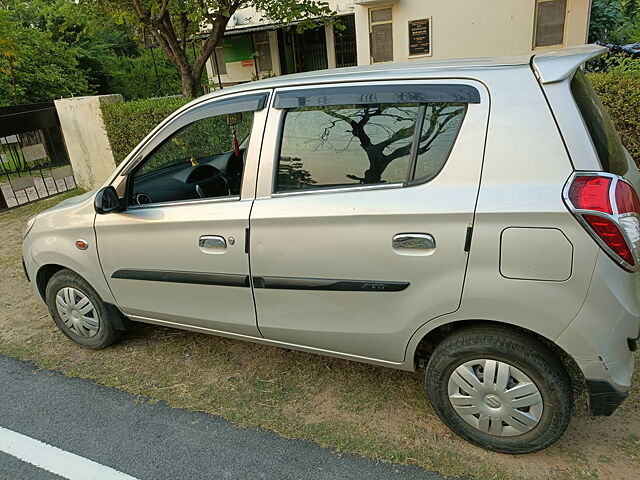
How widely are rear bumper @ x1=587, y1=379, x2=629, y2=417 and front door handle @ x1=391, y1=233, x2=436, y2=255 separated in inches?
35.3

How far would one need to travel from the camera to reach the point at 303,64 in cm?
2109

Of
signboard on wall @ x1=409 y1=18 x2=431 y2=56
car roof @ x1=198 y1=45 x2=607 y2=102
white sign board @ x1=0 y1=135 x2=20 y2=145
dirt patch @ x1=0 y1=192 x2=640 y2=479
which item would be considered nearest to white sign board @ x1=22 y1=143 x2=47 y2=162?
white sign board @ x1=0 y1=135 x2=20 y2=145

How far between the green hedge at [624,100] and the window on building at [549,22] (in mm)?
9077

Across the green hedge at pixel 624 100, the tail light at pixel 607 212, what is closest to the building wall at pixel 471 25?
the green hedge at pixel 624 100

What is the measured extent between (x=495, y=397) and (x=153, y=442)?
5.99ft

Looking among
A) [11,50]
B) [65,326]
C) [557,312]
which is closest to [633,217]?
[557,312]

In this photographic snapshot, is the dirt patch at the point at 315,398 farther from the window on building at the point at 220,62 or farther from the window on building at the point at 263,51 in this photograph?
the window on building at the point at 220,62

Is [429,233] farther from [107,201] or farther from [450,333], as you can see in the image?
[107,201]

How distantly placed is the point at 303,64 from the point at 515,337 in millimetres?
20734

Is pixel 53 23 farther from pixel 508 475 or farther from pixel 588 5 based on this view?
pixel 508 475

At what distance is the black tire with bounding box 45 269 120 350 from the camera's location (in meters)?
3.36

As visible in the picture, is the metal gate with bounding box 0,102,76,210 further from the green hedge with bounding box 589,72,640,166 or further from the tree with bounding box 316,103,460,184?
the green hedge with bounding box 589,72,640,166

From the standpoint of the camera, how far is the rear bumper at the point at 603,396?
2043 millimetres

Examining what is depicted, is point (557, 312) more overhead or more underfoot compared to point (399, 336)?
more overhead
